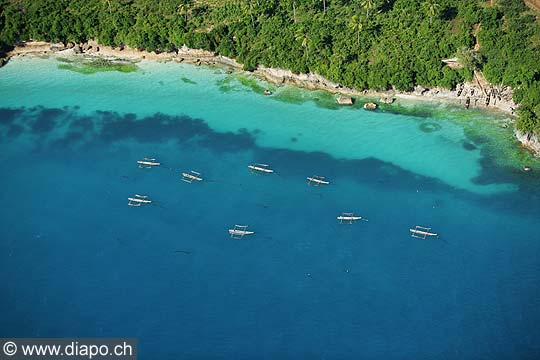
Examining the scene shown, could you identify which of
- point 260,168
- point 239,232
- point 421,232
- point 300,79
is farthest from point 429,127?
point 239,232

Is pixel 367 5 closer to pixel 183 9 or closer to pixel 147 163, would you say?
pixel 183 9

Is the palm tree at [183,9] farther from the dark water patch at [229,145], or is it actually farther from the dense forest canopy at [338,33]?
the dark water patch at [229,145]

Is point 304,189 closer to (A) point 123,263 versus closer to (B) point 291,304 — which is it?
(B) point 291,304

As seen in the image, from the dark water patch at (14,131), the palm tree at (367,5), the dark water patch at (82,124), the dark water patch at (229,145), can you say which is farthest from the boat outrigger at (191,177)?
A: the palm tree at (367,5)

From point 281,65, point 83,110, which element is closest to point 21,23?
point 83,110

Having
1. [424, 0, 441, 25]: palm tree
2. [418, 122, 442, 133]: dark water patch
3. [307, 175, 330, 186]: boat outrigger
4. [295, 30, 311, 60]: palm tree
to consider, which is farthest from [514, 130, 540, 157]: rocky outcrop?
[295, 30, 311, 60]: palm tree
